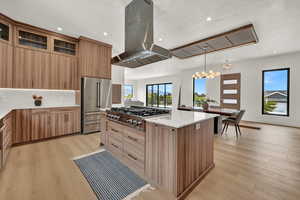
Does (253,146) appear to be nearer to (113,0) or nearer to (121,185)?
(121,185)

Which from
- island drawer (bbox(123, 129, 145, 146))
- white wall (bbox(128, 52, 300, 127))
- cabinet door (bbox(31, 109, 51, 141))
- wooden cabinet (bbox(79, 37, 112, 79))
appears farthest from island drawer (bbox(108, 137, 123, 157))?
white wall (bbox(128, 52, 300, 127))

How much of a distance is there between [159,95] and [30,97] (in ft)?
27.6

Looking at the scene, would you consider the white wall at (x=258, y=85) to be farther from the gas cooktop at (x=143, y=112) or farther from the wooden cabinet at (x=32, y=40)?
the wooden cabinet at (x=32, y=40)

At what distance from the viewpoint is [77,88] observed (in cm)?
394

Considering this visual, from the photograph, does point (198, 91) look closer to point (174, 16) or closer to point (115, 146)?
point (174, 16)

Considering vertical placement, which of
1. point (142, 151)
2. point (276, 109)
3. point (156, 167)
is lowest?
point (156, 167)

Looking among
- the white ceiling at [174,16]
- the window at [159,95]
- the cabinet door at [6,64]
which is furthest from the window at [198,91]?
the cabinet door at [6,64]

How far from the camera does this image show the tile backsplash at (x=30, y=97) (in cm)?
325

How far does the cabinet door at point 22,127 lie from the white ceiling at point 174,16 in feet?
7.11

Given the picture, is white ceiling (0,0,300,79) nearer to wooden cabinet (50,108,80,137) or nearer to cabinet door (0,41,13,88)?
cabinet door (0,41,13,88)

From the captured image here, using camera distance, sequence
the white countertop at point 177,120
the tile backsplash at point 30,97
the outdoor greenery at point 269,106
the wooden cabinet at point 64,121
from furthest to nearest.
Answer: the outdoor greenery at point 269,106
the wooden cabinet at point 64,121
the tile backsplash at point 30,97
the white countertop at point 177,120

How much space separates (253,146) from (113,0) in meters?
4.33

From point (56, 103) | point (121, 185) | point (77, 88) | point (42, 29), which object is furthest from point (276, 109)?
point (42, 29)

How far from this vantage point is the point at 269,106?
561 cm
